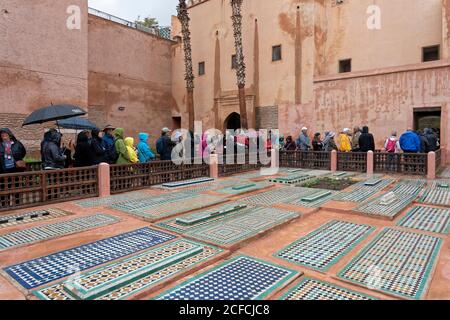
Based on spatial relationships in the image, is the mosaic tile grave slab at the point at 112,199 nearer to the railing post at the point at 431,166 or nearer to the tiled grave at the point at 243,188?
the tiled grave at the point at 243,188

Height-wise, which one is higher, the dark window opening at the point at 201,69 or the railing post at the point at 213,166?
the dark window opening at the point at 201,69

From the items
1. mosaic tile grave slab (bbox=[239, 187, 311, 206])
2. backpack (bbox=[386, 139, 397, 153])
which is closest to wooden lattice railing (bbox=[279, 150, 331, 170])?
backpack (bbox=[386, 139, 397, 153])

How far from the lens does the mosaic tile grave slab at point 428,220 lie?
13.6 feet

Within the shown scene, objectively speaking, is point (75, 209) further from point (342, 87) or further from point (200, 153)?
point (342, 87)

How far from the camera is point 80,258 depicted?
317 centimetres

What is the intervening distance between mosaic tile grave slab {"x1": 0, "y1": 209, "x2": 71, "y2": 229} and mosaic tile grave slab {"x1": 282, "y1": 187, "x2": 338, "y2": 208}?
11.9ft

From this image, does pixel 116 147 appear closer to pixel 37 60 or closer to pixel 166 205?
pixel 166 205

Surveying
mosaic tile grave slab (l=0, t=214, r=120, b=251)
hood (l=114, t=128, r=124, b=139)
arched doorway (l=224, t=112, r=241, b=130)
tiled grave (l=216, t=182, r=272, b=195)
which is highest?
arched doorway (l=224, t=112, r=241, b=130)

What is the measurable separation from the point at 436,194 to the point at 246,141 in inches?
229

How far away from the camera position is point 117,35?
689 inches

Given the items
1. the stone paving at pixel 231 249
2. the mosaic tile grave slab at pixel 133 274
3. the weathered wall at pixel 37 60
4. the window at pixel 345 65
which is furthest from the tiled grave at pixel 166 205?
the window at pixel 345 65

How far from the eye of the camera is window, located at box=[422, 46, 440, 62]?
44.3 ft

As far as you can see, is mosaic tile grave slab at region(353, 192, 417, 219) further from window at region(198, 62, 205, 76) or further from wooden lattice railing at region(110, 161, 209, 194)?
window at region(198, 62, 205, 76)

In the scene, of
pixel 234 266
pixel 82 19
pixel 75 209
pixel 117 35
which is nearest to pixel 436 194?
pixel 234 266
